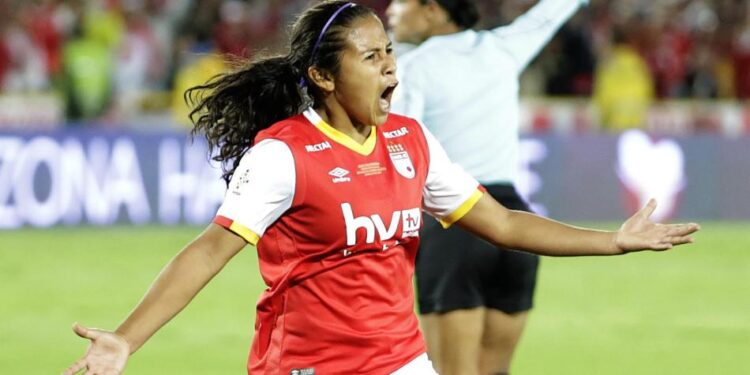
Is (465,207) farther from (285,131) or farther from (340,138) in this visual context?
(285,131)

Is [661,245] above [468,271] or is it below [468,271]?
above

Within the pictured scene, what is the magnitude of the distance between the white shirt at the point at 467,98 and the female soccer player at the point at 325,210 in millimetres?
1459

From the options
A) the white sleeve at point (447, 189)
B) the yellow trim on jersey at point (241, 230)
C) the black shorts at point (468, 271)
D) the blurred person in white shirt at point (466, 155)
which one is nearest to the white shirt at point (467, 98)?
the blurred person in white shirt at point (466, 155)

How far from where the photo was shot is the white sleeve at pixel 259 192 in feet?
14.0

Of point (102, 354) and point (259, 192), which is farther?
point (259, 192)

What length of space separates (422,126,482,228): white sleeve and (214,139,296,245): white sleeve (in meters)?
0.63

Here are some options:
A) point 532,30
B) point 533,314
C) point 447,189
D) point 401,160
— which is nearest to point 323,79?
point 401,160

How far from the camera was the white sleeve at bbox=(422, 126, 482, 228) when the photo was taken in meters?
4.79

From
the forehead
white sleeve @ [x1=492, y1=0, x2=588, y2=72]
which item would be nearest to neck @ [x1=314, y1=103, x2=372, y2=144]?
the forehead

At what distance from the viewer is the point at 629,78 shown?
18.0 m

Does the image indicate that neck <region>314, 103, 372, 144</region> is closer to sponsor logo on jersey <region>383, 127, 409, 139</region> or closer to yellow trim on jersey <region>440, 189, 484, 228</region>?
sponsor logo on jersey <region>383, 127, 409, 139</region>

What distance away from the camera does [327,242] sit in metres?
4.39

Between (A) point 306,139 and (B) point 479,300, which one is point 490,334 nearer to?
(B) point 479,300

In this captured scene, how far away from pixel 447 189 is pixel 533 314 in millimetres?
6542
